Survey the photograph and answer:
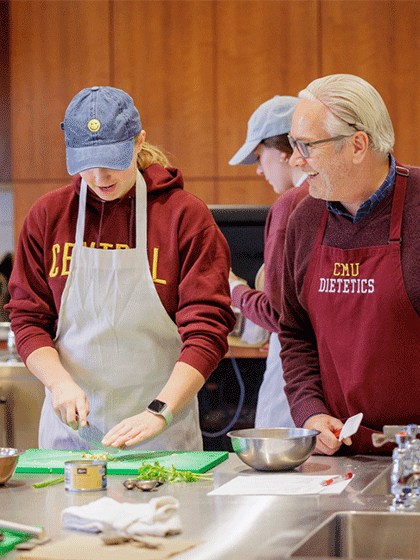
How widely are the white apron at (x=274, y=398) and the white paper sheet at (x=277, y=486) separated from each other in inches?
37.5

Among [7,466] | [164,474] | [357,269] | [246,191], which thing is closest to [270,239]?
[357,269]

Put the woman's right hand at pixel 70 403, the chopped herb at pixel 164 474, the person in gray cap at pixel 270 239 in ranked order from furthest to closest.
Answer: the person in gray cap at pixel 270 239 → the woman's right hand at pixel 70 403 → the chopped herb at pixel 164 474

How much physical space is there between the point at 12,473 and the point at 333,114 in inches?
35.5

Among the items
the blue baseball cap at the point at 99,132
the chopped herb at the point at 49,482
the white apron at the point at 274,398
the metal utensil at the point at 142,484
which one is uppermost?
the blue baseball cap at the point at 99,132

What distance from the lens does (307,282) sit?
164cm

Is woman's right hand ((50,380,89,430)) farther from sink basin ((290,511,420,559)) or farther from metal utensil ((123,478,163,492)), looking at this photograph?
sink basin ((290,511,420,559))

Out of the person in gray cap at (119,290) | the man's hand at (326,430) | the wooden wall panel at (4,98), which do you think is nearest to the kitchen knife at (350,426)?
the man's hand at (326,430)

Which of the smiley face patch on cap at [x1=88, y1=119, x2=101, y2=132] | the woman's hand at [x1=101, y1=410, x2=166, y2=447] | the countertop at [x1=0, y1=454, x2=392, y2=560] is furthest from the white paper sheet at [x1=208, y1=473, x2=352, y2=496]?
the smiley face patch on cap at [x1=88, y1=119, x2=101, y2=132]

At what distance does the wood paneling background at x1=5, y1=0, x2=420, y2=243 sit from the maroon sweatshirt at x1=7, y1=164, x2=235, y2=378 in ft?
8.92

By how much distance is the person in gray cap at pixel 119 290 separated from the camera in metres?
1.72

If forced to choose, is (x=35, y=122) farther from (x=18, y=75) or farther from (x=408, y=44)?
(x=408, y=44)

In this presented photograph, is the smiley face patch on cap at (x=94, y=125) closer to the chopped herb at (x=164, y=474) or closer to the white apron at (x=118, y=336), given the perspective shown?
the white apron at (x=118, y=336)

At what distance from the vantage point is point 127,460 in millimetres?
1535

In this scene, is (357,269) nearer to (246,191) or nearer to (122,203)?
(122,203)
